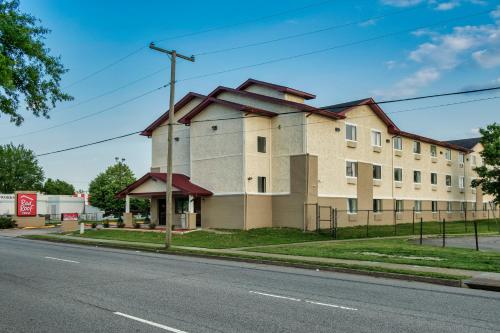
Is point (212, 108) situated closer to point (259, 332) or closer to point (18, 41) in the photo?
point (18, 41)

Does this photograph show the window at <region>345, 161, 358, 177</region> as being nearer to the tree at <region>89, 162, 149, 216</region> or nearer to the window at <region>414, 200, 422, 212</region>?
the window at <region>414, 200, 422, 212</region>

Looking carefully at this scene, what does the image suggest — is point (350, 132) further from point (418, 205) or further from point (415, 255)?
point (415, 255)

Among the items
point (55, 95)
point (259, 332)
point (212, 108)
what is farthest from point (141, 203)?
point (259, 332)

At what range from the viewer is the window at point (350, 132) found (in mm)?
39006

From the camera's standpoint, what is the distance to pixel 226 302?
9711 millimetres

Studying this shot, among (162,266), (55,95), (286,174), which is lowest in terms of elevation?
(162,266)

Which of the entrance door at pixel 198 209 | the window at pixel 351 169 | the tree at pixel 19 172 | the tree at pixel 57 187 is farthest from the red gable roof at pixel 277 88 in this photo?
the tree at pixel 57 187

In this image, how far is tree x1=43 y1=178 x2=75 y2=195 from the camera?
423ft

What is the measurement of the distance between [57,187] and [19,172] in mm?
22025

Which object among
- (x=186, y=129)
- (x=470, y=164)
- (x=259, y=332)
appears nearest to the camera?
(x=259, y=332)

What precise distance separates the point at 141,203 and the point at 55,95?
4542cm

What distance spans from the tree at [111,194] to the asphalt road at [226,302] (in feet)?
154

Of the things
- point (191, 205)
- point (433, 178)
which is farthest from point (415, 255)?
point (433, 178)

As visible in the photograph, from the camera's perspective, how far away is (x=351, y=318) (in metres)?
8.41
